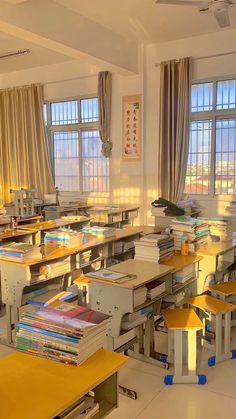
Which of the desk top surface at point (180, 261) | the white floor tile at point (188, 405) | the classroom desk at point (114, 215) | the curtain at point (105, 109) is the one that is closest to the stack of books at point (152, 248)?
the desk top surface at point (180, 261)

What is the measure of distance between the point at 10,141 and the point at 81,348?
8.17 m

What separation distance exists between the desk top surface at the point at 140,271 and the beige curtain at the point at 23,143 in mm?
5787

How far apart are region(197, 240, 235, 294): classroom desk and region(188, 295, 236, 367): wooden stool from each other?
33 cm

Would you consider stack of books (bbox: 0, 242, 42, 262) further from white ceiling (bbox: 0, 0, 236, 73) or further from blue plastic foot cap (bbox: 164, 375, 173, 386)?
white ceiling (bbox: 0, 0, 236, 73)

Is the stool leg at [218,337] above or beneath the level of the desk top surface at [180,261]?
beneath

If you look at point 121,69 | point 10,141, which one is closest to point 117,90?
point 121,69

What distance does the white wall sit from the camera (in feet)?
22.0

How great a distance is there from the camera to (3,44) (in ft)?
23.5

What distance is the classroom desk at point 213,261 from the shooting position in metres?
3.76

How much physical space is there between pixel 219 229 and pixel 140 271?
172 cm

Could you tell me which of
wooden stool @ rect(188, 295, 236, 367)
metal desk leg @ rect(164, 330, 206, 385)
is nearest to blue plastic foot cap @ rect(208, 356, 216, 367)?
wooden stool @ rect(188, 295, 236, 367)

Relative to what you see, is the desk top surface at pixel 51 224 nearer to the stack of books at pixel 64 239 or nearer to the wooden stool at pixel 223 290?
the stack of books at pixel 64 239

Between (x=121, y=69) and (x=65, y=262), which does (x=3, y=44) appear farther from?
A: (x=65, y=262)

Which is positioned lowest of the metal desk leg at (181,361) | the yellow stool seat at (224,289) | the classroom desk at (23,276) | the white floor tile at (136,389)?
the white floor tile at (136,389)
